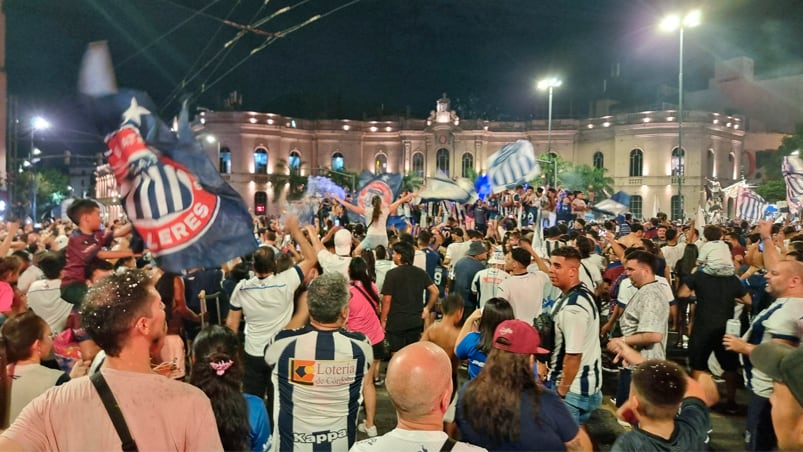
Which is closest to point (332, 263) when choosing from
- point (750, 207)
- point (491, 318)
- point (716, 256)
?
point (491, 318)

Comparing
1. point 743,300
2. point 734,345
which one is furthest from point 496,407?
point 743,300

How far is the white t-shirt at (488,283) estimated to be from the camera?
21.7 ft

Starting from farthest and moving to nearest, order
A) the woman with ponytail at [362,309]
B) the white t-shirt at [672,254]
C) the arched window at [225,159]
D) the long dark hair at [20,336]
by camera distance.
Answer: the arched window at [225,159] → the white t-shirt at [672,254] → the woman with ponytail at [362,309] → the long dark hair at [20,336]

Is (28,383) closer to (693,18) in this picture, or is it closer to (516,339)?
(516,339)

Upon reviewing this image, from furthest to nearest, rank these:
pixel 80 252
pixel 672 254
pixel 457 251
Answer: pixel 672 254 < pixel 457 251 < pixel 80 252

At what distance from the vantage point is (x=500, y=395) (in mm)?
2756

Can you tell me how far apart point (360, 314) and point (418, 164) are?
61.6 metres

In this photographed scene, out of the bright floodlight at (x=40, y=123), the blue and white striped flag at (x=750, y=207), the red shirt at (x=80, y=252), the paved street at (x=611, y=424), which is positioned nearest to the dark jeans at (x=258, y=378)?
the paved street at (x=611, y=424)

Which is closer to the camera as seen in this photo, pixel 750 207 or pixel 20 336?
pixel 20 336

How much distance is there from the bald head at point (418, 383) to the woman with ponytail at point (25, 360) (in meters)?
2.19

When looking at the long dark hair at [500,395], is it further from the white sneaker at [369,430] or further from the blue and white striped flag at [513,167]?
the blue and white striped flag at [513,167]

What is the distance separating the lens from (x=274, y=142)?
64.2 metres

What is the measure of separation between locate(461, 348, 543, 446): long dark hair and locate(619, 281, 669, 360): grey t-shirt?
2.46 m

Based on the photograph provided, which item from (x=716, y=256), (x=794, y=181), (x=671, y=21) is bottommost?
(x=716, y=256)
